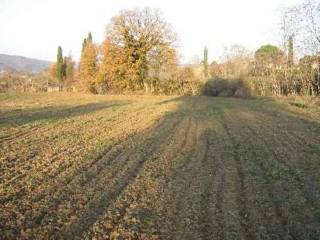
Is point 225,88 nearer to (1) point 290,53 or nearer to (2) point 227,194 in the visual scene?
(1) point 290,53

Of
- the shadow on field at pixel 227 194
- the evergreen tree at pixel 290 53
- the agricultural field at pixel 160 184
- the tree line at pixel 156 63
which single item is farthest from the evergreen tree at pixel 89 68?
the shadow on field at pixel 227 194

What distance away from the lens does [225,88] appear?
121 feet

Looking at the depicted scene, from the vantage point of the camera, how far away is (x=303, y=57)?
97.0 ft

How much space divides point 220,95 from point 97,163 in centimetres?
2873

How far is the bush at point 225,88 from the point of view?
1394 inches

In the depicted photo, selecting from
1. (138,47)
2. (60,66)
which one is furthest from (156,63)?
(60,66)

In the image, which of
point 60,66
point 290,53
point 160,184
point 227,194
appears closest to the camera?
point 227,194

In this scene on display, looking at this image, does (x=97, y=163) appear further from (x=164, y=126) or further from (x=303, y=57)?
(x=303, y=57)

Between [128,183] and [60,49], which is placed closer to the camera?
[128,183]

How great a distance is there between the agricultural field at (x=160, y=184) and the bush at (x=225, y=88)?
21701mm

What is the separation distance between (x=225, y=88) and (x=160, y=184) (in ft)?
99.2

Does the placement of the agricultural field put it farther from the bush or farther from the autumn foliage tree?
the autumn foliage tree

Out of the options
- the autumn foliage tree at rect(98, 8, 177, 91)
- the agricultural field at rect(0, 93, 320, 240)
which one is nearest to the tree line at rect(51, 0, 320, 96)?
the autumn foliage tree at rect(98, 8, 177, 91)

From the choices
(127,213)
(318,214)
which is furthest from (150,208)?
(318,214)
